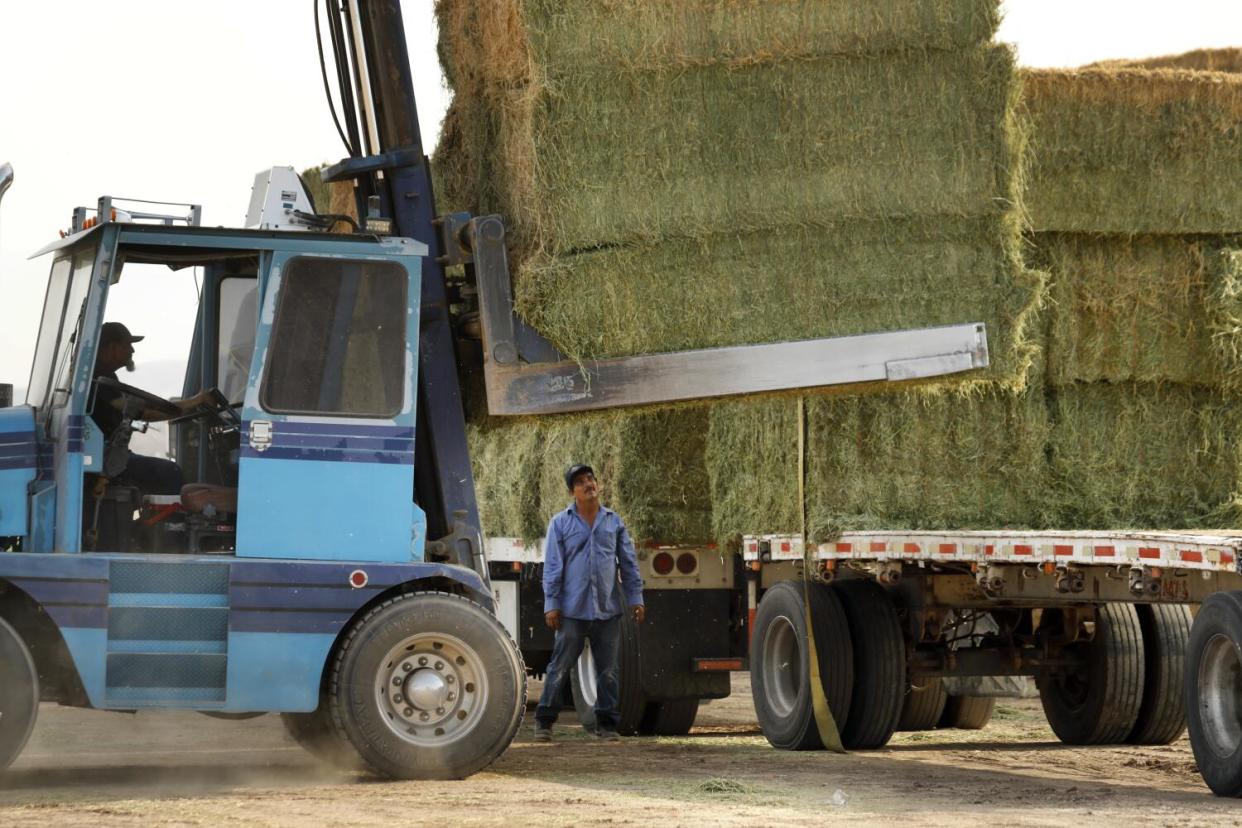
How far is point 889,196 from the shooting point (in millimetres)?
9859

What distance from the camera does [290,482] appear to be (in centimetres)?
915

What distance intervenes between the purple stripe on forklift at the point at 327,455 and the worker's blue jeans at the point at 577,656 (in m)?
3.52

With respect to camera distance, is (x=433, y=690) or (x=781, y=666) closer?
(x=433, y=690)

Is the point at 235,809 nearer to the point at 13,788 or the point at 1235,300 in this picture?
the point at 13,788

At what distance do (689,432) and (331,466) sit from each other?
4753 mm

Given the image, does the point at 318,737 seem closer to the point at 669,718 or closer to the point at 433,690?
the point at 433,690

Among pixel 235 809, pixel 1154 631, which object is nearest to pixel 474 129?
pixel 235 809

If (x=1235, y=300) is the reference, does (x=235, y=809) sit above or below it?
below

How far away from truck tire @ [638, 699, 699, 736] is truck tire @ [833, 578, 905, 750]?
2.08m

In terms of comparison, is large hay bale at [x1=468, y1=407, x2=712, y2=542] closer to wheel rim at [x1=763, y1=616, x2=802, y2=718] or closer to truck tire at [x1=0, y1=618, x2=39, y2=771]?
wheel rim at [x1=763, y1=616, x2=802, y2=718]

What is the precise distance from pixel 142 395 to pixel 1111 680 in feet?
21.5

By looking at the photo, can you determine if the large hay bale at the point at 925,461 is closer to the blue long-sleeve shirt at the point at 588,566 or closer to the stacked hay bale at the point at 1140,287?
the stacked hay bale at the point at 1140,287

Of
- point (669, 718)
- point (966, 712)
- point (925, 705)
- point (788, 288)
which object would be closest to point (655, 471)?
point (669, 718)

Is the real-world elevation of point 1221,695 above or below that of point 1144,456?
below
